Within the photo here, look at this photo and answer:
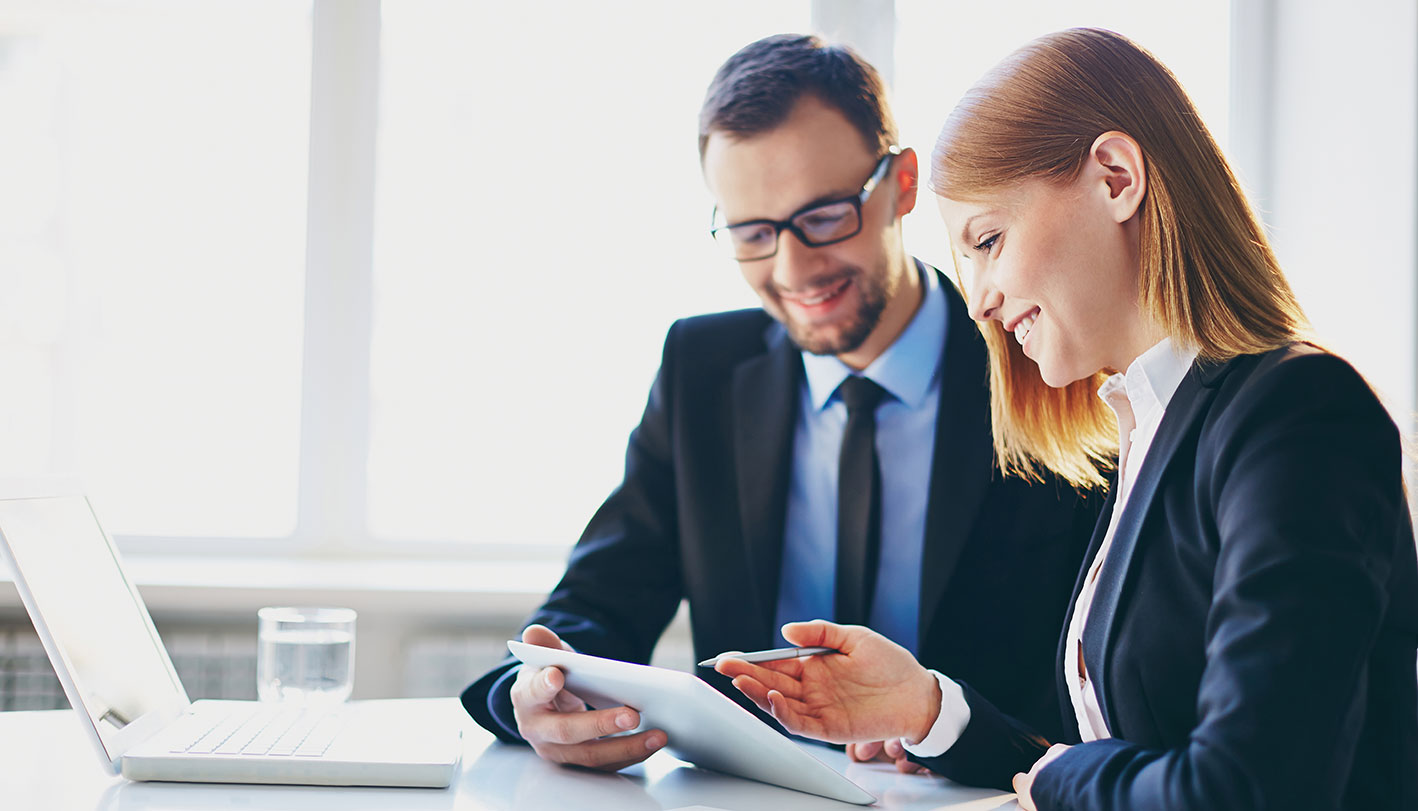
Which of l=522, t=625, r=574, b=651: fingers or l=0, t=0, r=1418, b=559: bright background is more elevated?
l=0, t=0, r=1418, b=559: bright background

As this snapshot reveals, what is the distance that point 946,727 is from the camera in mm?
1098

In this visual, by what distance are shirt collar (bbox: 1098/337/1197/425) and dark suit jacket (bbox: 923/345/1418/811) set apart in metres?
0.03

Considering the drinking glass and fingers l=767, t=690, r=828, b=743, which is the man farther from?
fingers l=767, t=690, r=828, b=743

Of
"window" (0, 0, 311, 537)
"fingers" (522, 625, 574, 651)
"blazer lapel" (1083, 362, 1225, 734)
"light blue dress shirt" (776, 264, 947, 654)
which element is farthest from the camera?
"window" (0, 0, 311, 537)

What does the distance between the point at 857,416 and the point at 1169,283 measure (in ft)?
2.25

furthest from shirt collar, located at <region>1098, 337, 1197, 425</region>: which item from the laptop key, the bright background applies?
the bright background

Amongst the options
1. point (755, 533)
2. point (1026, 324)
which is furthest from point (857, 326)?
A: point (1026, 324)

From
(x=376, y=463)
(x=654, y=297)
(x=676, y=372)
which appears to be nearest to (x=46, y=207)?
(x=376, y=463)

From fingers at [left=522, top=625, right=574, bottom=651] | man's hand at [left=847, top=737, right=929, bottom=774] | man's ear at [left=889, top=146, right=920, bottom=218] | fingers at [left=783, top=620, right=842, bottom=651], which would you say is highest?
man's ear at [left=889, top=146, right=920, bottom=218]

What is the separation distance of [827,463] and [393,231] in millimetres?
1534

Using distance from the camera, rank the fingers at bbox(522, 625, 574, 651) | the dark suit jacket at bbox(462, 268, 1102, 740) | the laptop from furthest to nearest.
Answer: the dark suit jacket at bbox(462, 268, 1102, 740) < the fingers at bbox(522, 625, 574, 651) < the laptop

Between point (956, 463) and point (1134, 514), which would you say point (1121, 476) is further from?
point (956, 463)

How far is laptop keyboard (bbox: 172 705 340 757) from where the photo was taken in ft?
3.43

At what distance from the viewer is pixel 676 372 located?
176cm
